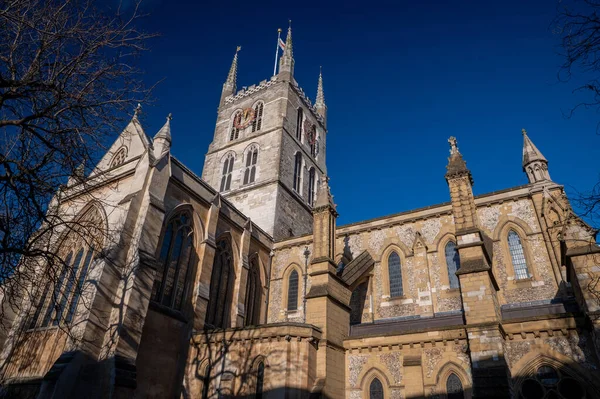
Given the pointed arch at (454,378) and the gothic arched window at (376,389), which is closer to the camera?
the pointed arch at (454,378)

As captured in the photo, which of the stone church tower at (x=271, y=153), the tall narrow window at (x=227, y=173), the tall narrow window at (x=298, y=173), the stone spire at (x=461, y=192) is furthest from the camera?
the tall narrow window at (x=298, y=173)

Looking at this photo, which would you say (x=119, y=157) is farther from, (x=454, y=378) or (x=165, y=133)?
(x=454, y=378)

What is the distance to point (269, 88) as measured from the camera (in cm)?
3547

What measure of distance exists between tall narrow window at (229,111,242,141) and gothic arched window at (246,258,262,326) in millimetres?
15420

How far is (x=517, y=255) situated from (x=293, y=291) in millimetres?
11239

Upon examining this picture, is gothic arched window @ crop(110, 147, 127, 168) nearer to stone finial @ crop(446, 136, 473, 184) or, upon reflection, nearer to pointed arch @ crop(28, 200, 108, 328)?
pointed arch @ crop(28, 200, 108, 328)

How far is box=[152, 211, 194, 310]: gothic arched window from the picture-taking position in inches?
638

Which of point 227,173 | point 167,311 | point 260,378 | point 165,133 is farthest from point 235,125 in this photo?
point 260,378

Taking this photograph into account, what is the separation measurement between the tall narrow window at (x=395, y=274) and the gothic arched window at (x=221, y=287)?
26.0ft

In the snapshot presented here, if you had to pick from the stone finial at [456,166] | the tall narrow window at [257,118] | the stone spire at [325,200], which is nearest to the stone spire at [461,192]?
the stone finial at [456,166]

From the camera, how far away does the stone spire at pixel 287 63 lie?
35.4 m

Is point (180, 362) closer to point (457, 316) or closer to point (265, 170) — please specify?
point (457, 316)

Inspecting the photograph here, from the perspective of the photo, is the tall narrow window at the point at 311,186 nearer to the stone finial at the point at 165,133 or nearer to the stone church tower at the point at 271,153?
the stone church tower at the point at 271,153

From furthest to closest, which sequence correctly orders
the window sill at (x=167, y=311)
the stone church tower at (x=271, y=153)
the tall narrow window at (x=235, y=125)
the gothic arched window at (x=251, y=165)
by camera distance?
the tall narrow window at (x=235, y=125) → the gothic arched window at (x=251, y=165) → the stone church tower at (x=271, y=153) → the window sill at (x=167, y=311)
